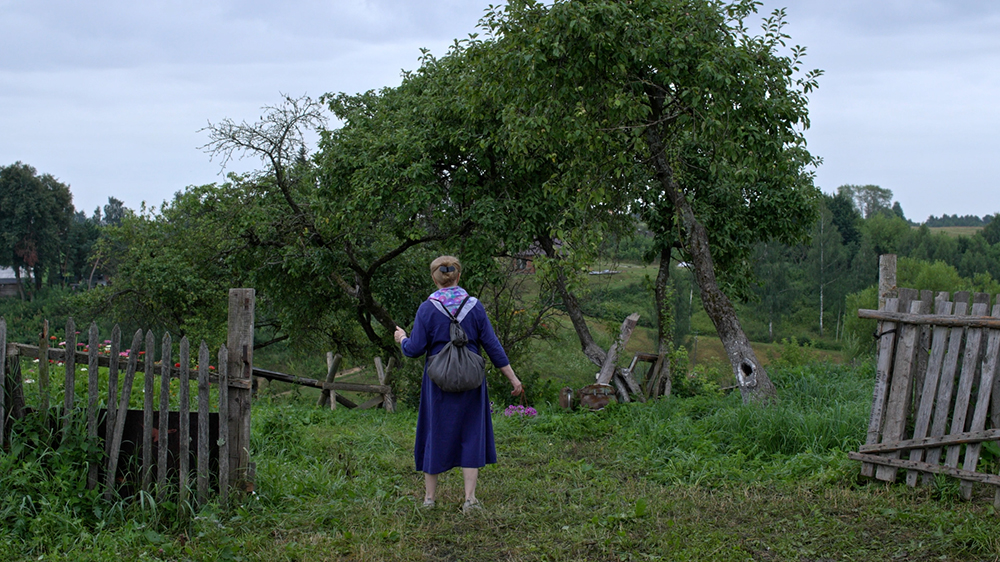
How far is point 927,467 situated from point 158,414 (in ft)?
16.8

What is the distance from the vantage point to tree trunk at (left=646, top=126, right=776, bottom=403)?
813 cm

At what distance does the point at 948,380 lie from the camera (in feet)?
16.2

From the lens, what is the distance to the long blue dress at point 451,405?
470cm

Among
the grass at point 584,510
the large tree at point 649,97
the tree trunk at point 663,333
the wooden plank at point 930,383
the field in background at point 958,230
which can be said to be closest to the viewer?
the grass at point 584,510

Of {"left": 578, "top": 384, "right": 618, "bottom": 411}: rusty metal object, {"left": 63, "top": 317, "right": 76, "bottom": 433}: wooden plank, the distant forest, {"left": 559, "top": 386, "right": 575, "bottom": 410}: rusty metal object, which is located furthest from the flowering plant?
the distant forest

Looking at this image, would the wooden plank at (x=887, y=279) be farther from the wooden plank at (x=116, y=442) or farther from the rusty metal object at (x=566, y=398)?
the wooden plank at (x=116, y=442)

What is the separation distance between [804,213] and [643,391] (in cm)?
359

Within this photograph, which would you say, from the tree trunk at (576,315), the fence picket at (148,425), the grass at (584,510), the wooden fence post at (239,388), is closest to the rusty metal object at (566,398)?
the tree trunk at (576,315)

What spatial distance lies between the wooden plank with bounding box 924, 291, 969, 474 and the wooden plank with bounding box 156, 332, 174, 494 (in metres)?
5.03

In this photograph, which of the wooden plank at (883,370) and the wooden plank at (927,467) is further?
the wooden plank at (883,370)

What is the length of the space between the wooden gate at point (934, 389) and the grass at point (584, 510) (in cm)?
20

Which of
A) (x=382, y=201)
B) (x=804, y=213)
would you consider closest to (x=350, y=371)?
(x=382, y=201)

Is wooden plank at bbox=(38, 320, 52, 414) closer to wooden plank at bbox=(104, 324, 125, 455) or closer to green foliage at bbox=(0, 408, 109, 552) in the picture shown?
green foliage at bbox=(0, 408, 109, 552)

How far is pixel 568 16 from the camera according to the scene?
25.8 ft
